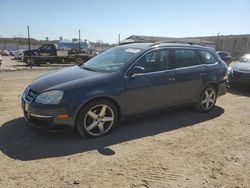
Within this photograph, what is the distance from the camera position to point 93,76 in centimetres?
484

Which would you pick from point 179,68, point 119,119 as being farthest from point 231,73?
point 119,119

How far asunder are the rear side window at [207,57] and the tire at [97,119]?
2742mm

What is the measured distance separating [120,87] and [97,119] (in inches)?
27.1

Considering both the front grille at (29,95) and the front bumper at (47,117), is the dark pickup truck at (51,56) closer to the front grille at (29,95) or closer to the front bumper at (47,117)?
the front grille at (29,95)

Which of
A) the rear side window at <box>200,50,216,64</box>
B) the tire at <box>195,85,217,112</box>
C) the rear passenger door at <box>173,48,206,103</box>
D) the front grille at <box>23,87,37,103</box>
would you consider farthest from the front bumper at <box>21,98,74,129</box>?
the rear side window at <box>200,50,216,64</box>

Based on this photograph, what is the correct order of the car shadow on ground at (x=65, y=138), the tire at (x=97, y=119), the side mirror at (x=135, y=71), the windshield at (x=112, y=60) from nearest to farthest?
1. the car shadow on ground at (x=65, y=138)
2. the tire at (x=97, y=119)
3. the side mirror at (x=135, y=71)
4. the windshield at (x=112, y=60)

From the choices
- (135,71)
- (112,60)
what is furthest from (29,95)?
(135,71)

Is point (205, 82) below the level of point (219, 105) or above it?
above

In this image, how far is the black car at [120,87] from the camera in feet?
14.6

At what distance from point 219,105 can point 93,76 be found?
4076mm

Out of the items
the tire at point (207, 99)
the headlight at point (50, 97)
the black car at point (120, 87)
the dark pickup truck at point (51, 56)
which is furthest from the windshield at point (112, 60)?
the dark pickup truck at point (51, 56)

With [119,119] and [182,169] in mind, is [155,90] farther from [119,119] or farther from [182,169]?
[182,169]

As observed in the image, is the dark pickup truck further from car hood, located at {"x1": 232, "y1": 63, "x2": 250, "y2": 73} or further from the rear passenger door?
the rear passenger door

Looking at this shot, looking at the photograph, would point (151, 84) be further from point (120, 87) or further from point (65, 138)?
point (65, 138)
